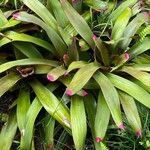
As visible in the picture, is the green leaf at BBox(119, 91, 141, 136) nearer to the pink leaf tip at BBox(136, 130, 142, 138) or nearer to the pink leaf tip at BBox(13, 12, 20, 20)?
the pink leaf tip at BBox(136, 130, 142, 138)

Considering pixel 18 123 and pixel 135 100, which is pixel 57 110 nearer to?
pixel 18 123

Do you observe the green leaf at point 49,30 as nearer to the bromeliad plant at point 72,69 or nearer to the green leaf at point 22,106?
the bromeliad plant at point 72,69

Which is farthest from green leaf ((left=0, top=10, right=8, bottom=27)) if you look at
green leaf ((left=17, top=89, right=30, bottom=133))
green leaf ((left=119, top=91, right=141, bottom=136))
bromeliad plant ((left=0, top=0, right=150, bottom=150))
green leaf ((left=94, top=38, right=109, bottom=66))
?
green leaf ((left=119, top=91, right=141, bottom=136))

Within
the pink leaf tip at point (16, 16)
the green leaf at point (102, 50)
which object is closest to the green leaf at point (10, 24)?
the pink leaf tip at point (16, 16)

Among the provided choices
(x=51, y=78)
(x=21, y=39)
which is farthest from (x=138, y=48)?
(x=21, y=39)

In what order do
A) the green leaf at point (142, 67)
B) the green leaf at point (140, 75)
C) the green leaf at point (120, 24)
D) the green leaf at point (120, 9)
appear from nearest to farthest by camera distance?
the green leaf at point (140, 75), the green leaf at point (142, 67), the green leaf at point (120, 24), the green leaf at point (120, 9)

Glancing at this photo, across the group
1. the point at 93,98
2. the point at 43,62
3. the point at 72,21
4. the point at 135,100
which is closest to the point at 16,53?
the point at 43,62
